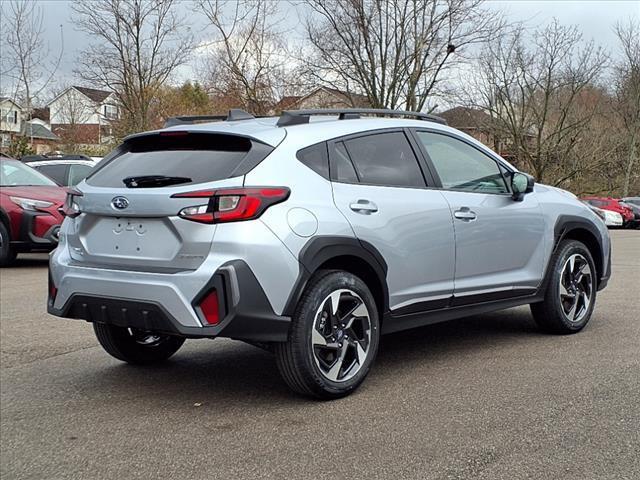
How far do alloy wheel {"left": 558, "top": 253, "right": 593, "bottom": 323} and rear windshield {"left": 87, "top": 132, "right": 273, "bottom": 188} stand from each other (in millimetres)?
2957

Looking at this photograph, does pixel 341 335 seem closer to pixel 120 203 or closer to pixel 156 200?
pixel 156 200

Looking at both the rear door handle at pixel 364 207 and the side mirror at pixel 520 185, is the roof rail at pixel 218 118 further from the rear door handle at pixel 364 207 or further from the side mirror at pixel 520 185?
the side mirror at pixel 520 185

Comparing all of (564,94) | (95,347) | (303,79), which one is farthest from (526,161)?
(95,347)

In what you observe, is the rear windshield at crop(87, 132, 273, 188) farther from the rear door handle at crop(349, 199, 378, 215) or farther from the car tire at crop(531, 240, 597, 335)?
the car tire at crop(531, 240, 597, 335)

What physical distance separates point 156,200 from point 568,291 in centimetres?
352

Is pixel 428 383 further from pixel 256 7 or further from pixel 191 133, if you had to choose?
pixel 256 7

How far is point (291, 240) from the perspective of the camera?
3936mm

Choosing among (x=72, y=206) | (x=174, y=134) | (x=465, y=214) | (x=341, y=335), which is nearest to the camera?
(x=341, y=335)

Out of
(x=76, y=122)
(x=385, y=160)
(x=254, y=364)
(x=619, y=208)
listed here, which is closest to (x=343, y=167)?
(x=385, y=160)

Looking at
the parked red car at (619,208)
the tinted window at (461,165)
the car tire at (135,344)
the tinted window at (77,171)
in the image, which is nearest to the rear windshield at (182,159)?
the car tire at (135,344)

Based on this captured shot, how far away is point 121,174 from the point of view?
4398 millimetres

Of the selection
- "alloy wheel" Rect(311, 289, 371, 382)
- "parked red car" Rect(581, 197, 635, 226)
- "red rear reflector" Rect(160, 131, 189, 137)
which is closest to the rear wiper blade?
"red rear reflector" Rect(160, 131, 189, 137)

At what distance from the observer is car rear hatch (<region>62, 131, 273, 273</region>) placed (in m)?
3.90

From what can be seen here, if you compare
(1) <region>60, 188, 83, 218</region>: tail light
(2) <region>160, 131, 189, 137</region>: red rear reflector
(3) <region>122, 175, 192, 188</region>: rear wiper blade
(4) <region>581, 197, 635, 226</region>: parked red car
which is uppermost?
(2) <region>160, 131, 189, 137</region>: red rear reflector
